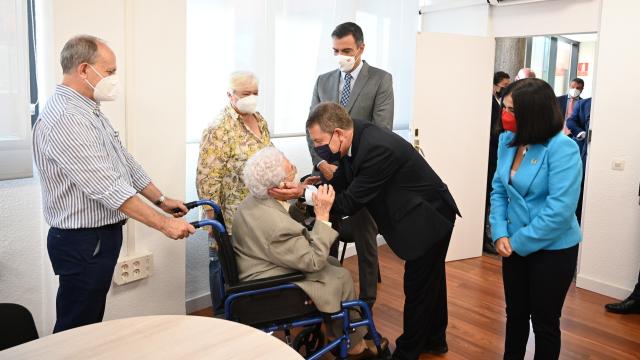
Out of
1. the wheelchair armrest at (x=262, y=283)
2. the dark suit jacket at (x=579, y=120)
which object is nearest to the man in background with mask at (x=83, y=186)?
the wheelchair armrest at (x=262, y=283)

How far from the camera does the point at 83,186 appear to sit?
6.00 feet

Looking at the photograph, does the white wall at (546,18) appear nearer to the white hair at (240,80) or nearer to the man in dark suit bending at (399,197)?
the man in dark suit bending at (399,197)

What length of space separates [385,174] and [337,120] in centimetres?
32

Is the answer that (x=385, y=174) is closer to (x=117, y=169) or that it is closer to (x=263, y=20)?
(x=117, y=169)

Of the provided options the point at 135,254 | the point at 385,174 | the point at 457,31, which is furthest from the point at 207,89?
the point at 457,31

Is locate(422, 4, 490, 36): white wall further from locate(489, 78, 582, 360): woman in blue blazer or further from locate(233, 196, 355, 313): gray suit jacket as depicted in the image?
locate(233, 196, 355, 313): gray suit jacket

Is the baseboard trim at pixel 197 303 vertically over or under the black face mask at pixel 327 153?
under

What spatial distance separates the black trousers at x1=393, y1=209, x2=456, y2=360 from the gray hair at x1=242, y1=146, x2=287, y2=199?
2.53ft

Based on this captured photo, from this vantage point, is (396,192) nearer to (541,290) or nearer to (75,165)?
(541,290)

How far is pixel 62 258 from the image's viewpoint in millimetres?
1923

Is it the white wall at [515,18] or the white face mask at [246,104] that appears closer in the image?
the white face mask at [246,104]

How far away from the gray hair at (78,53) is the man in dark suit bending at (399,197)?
89 cm

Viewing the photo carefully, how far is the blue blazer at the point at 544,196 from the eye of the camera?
1.98 metres

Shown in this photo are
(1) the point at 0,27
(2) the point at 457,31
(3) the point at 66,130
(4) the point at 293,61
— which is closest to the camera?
(3) the point at 66,130
